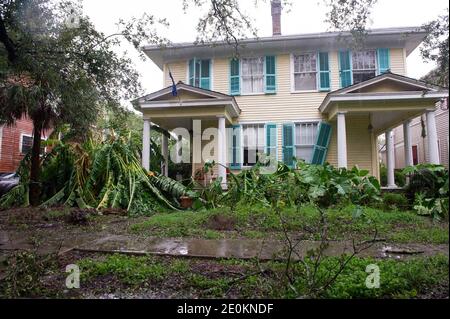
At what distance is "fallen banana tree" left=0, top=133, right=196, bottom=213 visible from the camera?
912 centimetres

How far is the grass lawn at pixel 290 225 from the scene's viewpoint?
552cm

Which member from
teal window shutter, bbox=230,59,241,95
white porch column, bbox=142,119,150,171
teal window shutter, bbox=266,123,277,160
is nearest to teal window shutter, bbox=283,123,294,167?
teal window shutter, bbox=266,123,277,160

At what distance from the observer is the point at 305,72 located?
12.6 meters

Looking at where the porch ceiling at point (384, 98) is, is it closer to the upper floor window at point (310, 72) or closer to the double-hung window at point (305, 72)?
the upper floor window at point (310, 72)

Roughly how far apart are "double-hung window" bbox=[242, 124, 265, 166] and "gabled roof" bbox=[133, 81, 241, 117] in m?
1.39

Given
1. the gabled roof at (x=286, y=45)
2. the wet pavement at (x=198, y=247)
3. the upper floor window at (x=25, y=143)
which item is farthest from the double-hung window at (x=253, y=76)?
the upper floor window at (x=25, y=143)

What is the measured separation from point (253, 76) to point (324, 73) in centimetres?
290

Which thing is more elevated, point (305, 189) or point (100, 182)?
point (100, 182)

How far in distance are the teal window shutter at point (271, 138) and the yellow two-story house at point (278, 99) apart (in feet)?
0.13

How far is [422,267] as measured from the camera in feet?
10.6

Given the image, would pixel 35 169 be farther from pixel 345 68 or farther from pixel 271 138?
pixel 345 68

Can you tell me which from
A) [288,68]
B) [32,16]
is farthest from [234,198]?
[288,68]
